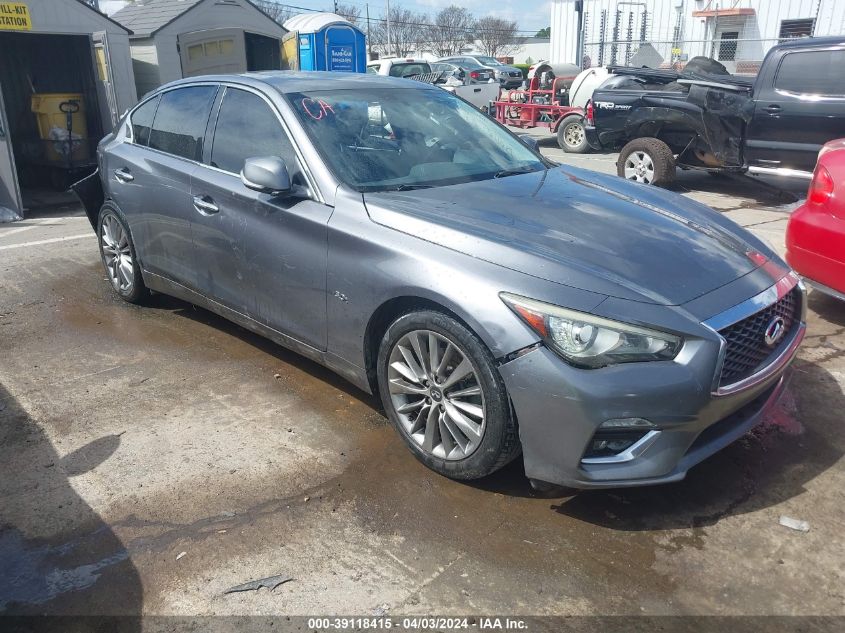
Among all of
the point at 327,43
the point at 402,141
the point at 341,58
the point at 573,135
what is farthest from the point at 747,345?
the point at 341,58

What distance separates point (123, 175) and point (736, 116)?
725 centimetres

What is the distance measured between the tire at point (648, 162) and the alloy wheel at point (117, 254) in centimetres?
Result: 653

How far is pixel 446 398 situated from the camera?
9.96 feet

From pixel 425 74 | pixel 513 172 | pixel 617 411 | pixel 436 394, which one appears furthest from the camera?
pixel 425 74

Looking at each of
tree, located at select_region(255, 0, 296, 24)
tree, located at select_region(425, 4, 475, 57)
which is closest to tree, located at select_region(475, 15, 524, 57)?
tree, located at select_region(425, 4, 475, 57)

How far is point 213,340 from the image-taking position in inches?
191

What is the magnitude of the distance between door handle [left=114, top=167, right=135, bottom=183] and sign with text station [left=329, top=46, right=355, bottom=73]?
1097 cm

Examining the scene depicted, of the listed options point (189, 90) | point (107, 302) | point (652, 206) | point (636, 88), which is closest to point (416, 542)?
point (652, 206)

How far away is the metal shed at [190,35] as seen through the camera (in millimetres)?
12484

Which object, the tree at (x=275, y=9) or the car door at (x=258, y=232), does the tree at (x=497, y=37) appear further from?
the car door at (x=258, y=232)

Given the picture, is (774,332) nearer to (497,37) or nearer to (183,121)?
(183,121)

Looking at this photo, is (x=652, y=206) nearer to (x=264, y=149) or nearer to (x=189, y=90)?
(x=264, y=149)

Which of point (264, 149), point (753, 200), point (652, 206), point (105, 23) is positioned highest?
point (105, 23)

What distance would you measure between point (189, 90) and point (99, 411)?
2.15m
